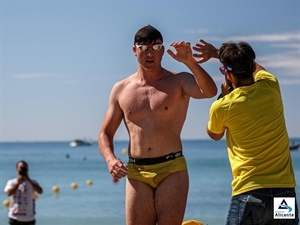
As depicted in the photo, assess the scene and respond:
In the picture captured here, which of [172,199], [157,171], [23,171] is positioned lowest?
[23,171]

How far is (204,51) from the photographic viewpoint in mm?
6332

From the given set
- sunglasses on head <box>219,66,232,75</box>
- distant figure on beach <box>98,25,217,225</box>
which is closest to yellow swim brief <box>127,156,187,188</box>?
distant figure on beach <box>98,25,217,225</box>

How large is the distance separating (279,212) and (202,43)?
147cm

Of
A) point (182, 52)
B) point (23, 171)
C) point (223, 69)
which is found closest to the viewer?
point (223, 69)

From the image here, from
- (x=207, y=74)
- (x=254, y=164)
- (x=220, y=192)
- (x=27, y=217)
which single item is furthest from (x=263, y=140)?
(x=220, y=192)

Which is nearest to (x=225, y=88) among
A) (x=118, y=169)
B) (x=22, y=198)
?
(x=118, y=169)

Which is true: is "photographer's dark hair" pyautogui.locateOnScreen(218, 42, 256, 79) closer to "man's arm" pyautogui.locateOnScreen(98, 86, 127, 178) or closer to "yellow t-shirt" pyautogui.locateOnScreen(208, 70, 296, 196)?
"yellow t-shirt" pyautogui.locateOnScreen(208, 70, 296, 196)

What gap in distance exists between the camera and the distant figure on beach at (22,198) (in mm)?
12375

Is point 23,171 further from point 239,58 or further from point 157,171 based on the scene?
point 239,58

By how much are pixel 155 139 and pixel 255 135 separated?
50.1 inches

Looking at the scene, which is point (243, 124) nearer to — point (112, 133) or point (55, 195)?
point (112, 133)

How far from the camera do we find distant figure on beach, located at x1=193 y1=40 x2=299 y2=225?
5512mm

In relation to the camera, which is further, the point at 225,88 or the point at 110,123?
the point at 110,123

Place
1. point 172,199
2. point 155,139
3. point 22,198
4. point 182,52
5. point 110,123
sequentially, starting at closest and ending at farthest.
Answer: point 182,52, point 172,199, point 155,139, point 110,123, point 22,198
